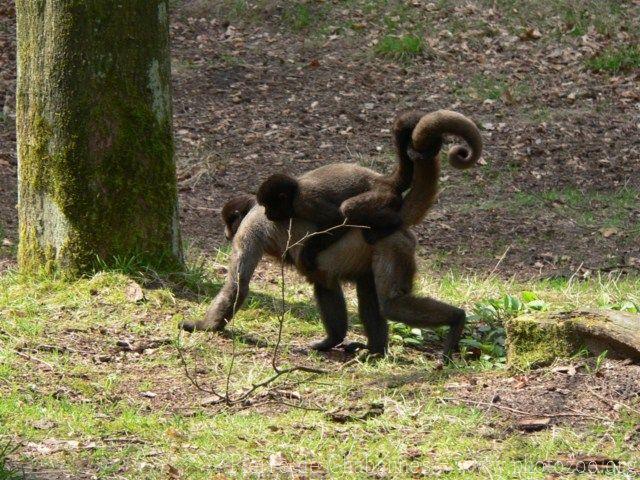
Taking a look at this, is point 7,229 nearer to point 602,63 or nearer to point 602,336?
point 602,336

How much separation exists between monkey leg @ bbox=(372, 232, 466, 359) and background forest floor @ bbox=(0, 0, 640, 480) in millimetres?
299

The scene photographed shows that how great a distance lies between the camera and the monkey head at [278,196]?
25.5 ft

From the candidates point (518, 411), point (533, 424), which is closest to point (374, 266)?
point (518, 411)

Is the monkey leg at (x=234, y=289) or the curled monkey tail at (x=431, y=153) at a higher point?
the curled monkey tail at (x=431, y=153)

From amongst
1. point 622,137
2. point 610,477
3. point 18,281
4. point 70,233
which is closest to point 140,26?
point 70,233

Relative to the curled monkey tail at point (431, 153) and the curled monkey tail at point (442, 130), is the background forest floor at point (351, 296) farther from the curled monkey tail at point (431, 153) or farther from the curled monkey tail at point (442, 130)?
the curled monkey tail at point (442, 130)

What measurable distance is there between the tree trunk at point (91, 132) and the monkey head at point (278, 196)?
1040 millimetres

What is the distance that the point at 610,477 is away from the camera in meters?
4.87

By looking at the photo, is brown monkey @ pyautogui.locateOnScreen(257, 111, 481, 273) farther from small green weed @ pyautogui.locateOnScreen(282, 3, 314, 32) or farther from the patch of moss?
small green weed @ pyautogui.locateOnScreen(282, 3, 314, 32)

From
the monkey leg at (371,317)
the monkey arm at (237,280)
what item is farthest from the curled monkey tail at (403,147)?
the monkey arm at (237,280)

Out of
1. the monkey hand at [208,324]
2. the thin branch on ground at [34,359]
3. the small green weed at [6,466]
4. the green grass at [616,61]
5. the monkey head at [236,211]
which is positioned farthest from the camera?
the green grass at [616,61]

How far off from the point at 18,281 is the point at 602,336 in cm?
471

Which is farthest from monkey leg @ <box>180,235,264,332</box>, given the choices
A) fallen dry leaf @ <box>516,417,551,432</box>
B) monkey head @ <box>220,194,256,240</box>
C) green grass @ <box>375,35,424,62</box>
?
green grass @ <box>375,35,424,62</box>

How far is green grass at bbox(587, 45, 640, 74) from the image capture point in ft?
50.5
